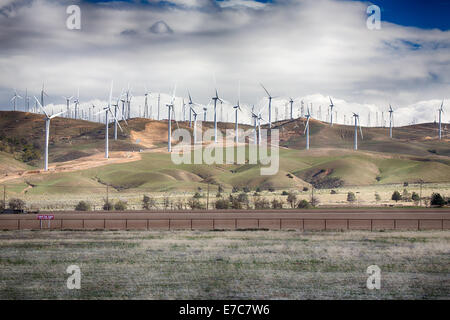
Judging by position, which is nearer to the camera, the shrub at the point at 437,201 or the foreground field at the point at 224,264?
the foreground field at the point at 224,264

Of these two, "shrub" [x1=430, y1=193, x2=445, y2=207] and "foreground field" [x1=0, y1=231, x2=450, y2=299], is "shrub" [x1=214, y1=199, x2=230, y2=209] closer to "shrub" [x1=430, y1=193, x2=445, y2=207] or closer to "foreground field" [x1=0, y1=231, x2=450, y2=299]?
"foreground field" [x1=0, y1=231, x2=450, y2=299]

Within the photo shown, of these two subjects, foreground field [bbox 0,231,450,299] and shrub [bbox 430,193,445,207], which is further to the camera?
shrub [bbox 430,193,445,207]

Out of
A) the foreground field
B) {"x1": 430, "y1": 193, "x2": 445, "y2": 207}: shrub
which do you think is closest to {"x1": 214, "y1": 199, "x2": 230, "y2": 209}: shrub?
the foreground field

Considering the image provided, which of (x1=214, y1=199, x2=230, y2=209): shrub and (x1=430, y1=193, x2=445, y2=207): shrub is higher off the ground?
(x1=430, y1=193, x2=445, y2=207): shrub

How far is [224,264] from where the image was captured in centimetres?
3391

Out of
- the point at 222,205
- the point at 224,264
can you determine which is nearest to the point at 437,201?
the point at 222,205

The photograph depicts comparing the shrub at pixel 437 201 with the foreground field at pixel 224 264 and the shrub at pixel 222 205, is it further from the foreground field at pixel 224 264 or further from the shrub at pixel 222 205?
the foreground field at pixel 224 264

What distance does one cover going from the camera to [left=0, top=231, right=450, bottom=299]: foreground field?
2694 centimetres

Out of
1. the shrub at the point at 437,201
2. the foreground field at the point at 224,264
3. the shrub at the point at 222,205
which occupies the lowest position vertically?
the foreground field at the point at 224,264

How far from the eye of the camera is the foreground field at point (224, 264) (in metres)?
26.9

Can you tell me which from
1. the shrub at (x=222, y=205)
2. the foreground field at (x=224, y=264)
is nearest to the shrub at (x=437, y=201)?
the shrub at (x=222, y=205)

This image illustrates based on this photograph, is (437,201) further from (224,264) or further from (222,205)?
(224,264)

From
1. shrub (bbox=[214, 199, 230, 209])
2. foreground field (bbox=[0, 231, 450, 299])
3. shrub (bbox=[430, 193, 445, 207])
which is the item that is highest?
shrub (bbox=[430, 193, 445, 207])

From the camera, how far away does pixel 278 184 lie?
119 meters
